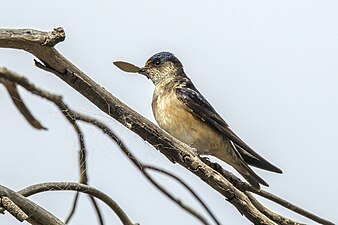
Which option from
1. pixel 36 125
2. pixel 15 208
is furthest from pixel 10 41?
pixel 36 125

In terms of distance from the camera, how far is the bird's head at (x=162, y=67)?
96.9 inches

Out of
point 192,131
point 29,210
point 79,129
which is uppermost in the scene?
point 192,131

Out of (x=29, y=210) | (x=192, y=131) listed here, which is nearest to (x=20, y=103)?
(x=29, y=210)

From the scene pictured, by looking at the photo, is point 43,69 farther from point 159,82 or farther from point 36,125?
point 159,82

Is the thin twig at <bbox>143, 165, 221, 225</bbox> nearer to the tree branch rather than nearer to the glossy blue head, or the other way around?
the tree branch

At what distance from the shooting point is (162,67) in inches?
98.3

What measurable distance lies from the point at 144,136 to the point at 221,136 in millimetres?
1267

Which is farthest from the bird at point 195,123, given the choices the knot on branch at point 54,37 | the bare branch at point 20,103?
the bare branch at point 20,103

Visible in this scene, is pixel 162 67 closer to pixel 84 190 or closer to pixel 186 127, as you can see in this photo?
pixel 186 127

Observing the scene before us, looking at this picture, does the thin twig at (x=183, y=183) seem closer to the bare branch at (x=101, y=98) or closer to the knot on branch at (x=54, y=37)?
the bare branch at (x=101, y=98)

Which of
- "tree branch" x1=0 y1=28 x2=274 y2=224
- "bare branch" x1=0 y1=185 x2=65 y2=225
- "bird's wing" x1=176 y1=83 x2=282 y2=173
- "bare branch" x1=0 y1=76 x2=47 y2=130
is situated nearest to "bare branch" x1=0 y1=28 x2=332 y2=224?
"tree branch" x1=0 y1=28 x2=274 y2=224

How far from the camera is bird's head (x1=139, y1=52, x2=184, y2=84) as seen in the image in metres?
2.46

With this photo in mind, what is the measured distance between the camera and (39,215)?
24.2 inches

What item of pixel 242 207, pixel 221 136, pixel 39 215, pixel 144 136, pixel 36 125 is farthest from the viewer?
pixel 221 136
